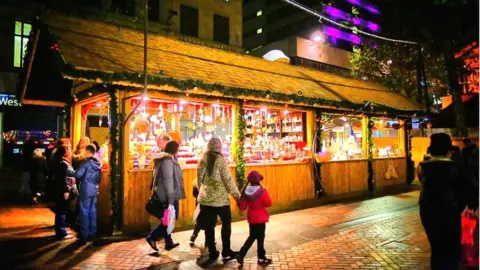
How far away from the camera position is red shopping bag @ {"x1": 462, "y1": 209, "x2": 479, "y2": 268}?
4805 mm

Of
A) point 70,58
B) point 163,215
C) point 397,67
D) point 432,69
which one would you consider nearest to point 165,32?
point 397,67

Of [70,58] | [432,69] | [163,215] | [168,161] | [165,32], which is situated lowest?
[163,215]

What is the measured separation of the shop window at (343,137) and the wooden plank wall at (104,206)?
6.62 m

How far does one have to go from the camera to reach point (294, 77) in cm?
1238

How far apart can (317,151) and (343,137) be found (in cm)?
291

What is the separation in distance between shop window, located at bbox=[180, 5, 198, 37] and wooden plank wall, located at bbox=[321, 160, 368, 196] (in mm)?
18374

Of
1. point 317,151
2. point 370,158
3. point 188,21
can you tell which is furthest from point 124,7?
point 370,158

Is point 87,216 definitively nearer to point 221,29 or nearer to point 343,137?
point 343,137

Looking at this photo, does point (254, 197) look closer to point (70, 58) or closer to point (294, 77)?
point (70, 58)

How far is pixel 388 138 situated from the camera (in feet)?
50.5

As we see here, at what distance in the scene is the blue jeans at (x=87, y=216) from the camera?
22.6 ft

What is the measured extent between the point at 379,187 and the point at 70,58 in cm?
1096

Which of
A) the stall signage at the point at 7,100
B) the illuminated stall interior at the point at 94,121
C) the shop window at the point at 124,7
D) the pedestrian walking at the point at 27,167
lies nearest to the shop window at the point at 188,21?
the shop window at the point at 124,7

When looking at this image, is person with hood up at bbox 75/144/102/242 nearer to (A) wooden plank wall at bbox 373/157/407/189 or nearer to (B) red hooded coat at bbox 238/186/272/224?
(B) red hooded coat at bbox 238/186/272/224
